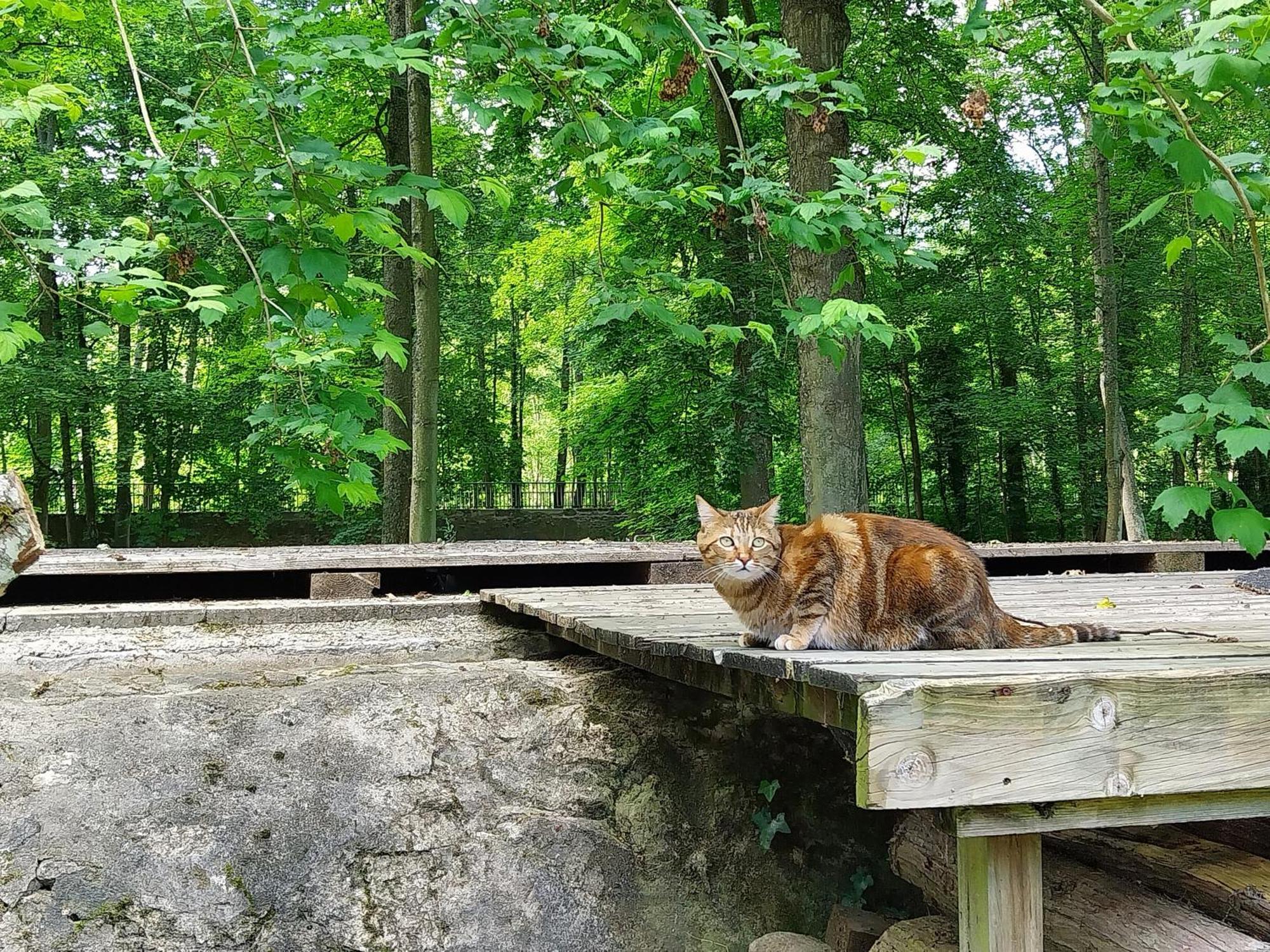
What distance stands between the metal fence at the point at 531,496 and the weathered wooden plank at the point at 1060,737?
57.5ft

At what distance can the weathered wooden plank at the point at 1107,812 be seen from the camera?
2139 mm

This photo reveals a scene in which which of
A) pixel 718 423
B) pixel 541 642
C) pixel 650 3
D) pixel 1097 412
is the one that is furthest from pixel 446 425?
pixel 650 3

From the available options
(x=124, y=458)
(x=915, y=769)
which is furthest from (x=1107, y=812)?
(x=124, y=458)

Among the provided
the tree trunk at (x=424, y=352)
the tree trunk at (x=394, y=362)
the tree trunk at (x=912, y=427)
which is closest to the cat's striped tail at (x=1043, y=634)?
the tree trunk at (x=424, y=352)

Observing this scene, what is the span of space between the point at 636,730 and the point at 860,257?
220 cm

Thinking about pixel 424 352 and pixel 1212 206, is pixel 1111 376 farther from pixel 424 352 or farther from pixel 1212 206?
pixel 1212 206

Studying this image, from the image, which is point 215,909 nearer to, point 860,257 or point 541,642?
point 541,642

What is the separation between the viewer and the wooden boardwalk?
194 centimetres

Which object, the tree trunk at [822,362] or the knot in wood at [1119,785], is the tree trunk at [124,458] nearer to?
the tree trunk at [822,362]

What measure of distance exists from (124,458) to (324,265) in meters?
16.7

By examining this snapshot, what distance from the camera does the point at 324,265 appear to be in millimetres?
2773

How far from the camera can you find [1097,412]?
17.7 meters

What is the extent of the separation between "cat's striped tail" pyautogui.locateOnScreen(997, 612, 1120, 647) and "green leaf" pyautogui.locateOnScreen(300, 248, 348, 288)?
86.2 inches

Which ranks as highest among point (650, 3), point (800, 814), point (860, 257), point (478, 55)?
point (650, 3)
